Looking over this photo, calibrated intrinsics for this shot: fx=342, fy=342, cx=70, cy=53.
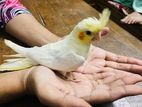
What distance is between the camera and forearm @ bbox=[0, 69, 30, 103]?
2.91 ft

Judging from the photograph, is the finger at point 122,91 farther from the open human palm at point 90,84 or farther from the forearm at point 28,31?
the forearm at point 28,31

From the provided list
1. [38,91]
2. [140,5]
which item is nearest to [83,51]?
[38,91]

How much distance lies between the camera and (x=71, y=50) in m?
0.86

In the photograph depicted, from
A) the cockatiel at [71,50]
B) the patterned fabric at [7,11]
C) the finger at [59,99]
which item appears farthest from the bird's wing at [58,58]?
the patterned fabric at [7,11]

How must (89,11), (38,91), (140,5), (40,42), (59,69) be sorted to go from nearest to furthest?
(38,91) < (59,69) < (40,42) < (89,11) < (140,5)

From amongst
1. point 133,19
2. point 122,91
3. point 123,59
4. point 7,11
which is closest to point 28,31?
point 7,11

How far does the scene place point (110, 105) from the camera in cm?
89

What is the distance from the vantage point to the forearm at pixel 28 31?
1.16m

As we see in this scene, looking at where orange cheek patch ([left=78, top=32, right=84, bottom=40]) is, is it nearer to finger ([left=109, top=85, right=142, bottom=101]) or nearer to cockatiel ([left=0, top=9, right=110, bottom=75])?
cockatiel ([left=0, top=9, right=110, bottom=75])

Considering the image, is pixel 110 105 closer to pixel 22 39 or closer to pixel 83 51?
pixel 83 51

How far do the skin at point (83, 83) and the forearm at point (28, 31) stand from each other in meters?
0.21

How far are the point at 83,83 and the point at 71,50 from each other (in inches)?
3.6

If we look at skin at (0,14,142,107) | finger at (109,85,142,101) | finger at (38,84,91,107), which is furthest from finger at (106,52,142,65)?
finger at (38,84,91,107)

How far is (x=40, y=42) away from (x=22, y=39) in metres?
0.07
